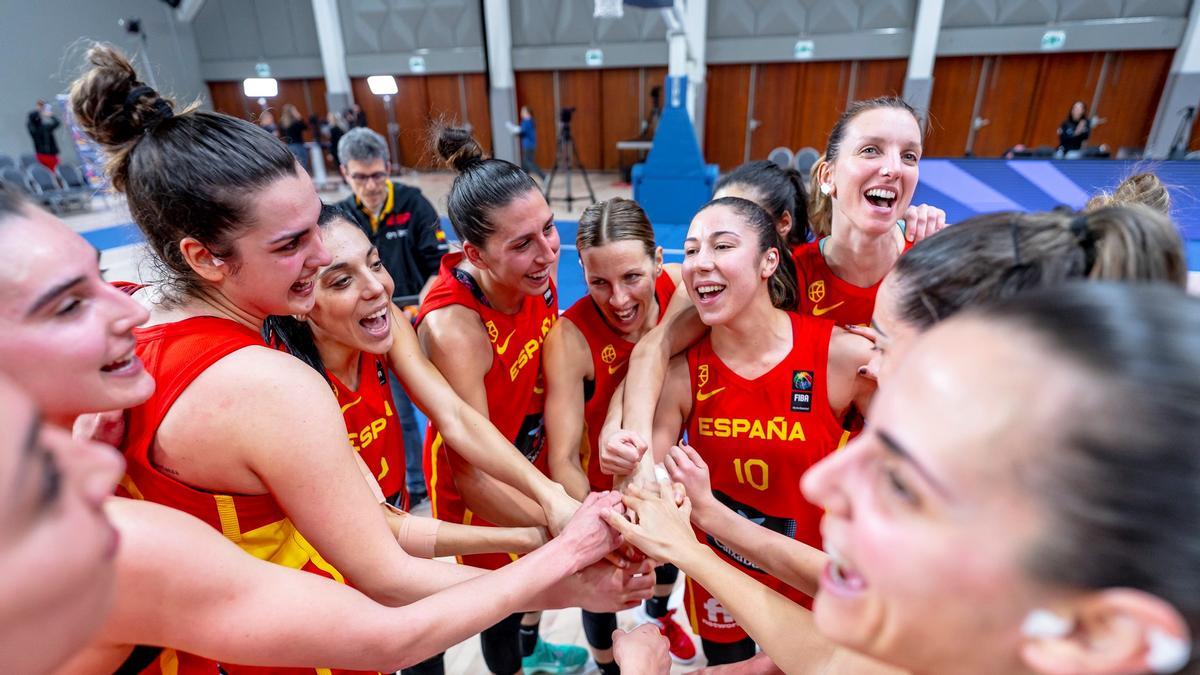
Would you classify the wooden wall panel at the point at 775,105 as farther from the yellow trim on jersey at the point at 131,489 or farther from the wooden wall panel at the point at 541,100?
the yellow trim on jersey at the point at 131,489

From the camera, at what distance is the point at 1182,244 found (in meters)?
1.15

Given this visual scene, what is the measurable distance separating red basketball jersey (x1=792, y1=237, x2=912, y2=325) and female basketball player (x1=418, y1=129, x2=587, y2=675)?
109cm

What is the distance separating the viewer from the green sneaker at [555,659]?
2.97 metres

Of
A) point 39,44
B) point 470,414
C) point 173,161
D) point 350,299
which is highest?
point 39,44

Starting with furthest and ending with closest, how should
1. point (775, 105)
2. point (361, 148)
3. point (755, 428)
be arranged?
point (775, 105)
point (361, 148)
point (755, 428)

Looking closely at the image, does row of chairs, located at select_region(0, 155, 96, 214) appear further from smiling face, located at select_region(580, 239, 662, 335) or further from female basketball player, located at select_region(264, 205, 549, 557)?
smiling face, located at select_region(580, 239, 662, 335)

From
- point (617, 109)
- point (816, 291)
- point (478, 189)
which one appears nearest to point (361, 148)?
point (478, 189)

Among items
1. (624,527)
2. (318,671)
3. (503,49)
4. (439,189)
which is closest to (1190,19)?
→ (503,49)

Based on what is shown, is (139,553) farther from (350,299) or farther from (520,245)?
(520,245)

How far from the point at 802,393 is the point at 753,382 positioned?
17cm

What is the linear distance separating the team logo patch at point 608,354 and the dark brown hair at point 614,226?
0.43 m

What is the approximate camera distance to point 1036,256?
3.86 feet

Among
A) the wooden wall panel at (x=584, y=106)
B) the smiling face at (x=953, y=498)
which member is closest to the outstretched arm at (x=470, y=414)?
the smiling face at (x=953, y=498)

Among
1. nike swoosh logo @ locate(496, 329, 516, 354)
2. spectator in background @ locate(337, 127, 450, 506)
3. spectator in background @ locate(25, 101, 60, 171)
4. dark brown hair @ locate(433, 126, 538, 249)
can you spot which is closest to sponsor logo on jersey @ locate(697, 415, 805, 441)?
nike swoosh logo @ locate(496, 329, 516, 354)
